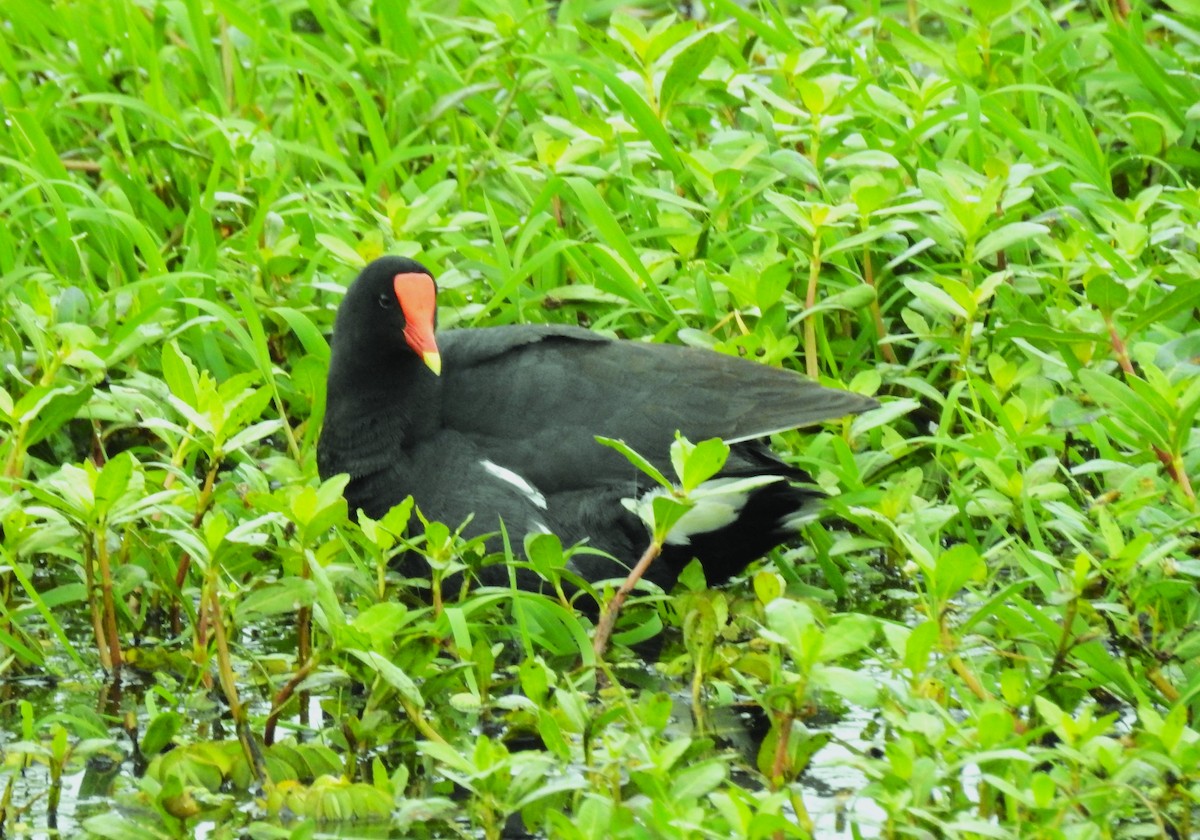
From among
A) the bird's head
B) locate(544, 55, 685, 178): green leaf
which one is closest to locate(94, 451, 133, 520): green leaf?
the bird's head

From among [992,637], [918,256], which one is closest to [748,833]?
[992,637]

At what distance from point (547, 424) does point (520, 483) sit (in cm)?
13

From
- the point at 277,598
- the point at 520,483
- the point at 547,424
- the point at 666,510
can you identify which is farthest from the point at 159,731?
the point at 547,424

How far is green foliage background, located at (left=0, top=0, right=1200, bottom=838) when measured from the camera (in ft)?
8.80

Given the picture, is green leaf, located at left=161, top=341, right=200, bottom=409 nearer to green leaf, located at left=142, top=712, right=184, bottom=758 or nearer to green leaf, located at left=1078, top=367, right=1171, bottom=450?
green leaf, located at left=142, top=712, right=184, bottom=758

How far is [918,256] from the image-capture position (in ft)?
14.4

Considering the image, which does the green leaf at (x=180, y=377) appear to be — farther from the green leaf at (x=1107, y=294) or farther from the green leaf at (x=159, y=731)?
the green leaf at (x=1107, y=294)

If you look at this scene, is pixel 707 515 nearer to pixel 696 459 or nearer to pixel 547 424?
pixel 547 424

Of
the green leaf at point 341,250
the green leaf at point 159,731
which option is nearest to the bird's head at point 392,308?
the green leaf at point 341,250

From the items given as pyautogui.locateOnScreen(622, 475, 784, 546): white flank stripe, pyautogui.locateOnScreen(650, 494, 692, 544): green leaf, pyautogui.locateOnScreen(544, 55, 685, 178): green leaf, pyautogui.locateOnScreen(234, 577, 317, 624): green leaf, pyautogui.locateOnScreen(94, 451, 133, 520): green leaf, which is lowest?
pyautogui.locateOnScreen(622, 475, 784, 546): white flank stripe

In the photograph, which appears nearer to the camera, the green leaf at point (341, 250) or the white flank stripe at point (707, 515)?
the white flank stripe at point (707, 515)

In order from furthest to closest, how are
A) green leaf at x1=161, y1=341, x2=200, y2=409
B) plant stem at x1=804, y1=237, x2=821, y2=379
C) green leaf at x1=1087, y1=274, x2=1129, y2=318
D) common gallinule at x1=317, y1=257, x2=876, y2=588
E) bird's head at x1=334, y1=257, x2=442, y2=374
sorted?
plant stem at x1=804, y1=237, x2=821, y2=379
bird's head at x1=334, y1=257, x2=442, y2=374
common gallinule at x1=317, y1=257, x2=876, y2=588
green leaf at x1=1087, y1=274, x2=1129, y2=318
green leaf at x1=161, y1=341, x2=200, y2=409

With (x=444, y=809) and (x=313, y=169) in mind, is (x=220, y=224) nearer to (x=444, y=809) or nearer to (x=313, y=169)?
(x=313, y=169)

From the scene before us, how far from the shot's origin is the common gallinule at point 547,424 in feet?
11.6
